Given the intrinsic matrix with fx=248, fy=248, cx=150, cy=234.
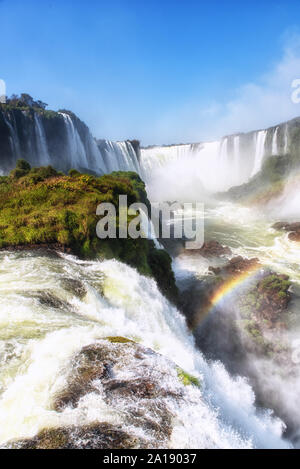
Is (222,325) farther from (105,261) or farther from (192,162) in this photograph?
(192,162)

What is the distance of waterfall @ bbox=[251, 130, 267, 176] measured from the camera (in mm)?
51500

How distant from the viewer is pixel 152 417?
3.45m

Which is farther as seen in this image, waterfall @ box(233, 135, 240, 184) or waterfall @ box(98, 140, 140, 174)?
waterfall @ box(233, 135, 240, 184)

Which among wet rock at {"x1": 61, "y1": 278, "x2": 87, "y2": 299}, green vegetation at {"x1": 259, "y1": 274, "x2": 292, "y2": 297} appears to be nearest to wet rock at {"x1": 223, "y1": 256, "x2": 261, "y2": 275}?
green vegetation at {"x1": 259, "y1": 274, "x2": 292, "y2": 297}

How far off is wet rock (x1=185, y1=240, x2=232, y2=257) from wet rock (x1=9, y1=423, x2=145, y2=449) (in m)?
19.4

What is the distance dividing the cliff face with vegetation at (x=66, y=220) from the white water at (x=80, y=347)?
102cm

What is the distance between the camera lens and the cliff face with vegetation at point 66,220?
9758mm

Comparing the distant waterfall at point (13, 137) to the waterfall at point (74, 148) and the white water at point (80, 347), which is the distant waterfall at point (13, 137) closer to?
the waterfall at point (74, 148)

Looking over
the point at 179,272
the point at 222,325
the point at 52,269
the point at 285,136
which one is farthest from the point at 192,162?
the point at 52,269

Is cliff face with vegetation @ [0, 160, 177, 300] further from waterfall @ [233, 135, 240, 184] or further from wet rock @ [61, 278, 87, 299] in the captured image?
waterfall @ [233, 135, 240, 184]

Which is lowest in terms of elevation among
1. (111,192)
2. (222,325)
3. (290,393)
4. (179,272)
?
(290,393)

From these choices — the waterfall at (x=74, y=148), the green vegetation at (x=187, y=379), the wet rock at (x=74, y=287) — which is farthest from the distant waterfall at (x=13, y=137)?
the green vegetation at (x=187, y=379)

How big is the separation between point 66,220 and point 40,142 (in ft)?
112
